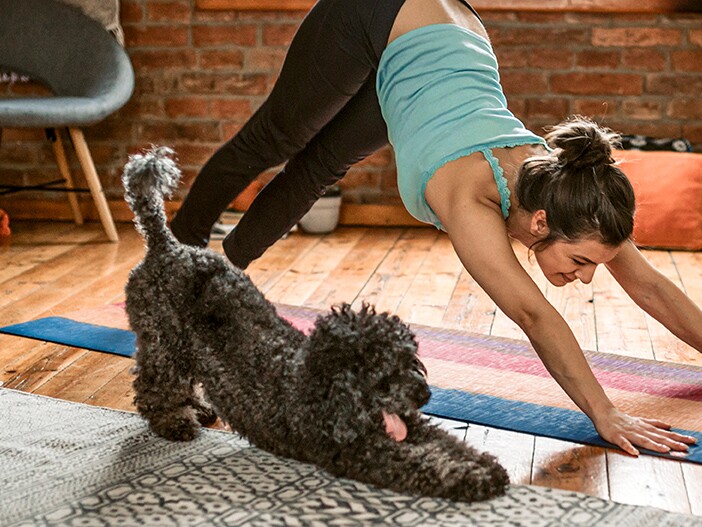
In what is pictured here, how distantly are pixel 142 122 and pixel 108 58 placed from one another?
470 mm

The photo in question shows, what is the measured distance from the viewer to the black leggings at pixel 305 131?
2.01m

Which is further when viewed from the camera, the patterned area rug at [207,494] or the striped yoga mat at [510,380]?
the striped yoga mat at [510,380]

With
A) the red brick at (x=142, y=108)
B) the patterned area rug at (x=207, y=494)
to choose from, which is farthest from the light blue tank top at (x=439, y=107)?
the red brick at (x=142, y=108)

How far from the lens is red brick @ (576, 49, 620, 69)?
371cm

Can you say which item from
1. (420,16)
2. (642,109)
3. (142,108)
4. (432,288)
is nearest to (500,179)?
(420,16)

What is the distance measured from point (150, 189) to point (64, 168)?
7.71 ft

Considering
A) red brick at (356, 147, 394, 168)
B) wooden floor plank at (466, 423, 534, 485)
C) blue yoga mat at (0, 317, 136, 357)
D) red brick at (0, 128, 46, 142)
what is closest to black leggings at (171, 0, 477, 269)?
blue yoga mat at (0, 317, 136, 357)

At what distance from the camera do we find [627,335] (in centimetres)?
241

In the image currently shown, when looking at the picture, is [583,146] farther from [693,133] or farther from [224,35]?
[224,35]

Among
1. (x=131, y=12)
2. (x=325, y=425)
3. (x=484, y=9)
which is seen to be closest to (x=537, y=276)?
(x=484, y=9)

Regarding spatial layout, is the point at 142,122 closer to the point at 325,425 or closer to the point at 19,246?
the point at 19,246

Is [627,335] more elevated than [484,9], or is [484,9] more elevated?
[484,9]

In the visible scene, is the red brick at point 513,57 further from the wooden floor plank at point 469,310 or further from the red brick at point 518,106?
the wooden floor plank at point 469,310

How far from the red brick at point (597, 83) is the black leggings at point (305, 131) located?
5.83ft
